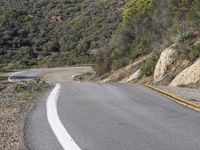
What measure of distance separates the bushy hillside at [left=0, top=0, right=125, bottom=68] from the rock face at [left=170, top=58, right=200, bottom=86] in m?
42.6

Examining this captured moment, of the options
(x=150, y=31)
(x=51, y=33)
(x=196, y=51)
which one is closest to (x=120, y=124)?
(x=196, y=51)

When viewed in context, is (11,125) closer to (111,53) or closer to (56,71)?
(111,53)

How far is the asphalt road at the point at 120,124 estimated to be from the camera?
8039 millimetres

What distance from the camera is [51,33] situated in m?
74.8

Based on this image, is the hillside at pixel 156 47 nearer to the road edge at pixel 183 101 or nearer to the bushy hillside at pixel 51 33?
the road edge at pixel 183 101

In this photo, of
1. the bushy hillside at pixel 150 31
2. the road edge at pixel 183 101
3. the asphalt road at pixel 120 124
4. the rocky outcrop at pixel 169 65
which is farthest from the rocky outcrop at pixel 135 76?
the asphalt road at pixel 120 124

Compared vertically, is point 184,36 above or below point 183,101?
below

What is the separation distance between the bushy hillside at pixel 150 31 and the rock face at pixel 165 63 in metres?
0.64

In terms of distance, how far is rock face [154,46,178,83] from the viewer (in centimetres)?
2647

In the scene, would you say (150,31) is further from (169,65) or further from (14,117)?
(14,117)

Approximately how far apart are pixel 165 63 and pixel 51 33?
49.3 metres

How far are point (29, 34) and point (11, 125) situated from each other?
6355 centimetres

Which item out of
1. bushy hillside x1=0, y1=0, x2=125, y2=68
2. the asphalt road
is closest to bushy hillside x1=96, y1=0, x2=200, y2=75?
the asphalt road

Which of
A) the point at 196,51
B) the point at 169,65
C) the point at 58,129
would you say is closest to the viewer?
the point at 58,129
